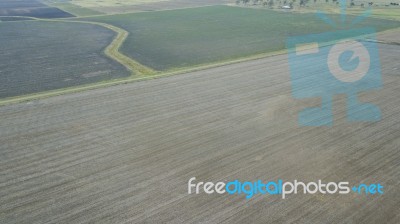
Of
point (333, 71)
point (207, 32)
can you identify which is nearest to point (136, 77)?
point (333, 71)

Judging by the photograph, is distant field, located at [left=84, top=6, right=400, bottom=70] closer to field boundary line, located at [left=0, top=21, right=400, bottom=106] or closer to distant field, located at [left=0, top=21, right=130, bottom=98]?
field boundary line, located at [left=0, top=21, right=400, bottom=106]

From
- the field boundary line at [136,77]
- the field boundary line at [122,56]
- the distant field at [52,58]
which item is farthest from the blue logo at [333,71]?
the distant field at [52,58]

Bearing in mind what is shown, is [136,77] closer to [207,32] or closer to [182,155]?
[182,155]

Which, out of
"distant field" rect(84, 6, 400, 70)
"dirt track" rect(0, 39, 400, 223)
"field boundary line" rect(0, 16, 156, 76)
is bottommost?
"dirt track" rect(0, 39, 400, 223)

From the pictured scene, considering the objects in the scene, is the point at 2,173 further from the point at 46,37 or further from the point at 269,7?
the point at 269,7

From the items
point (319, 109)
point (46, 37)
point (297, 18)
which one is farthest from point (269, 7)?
point (319, 109)

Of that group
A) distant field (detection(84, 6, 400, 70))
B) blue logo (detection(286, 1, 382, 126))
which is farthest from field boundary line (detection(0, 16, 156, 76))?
blue logo (detection(286, 1, 382, 126))

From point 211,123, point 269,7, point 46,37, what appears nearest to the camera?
point 211,123
